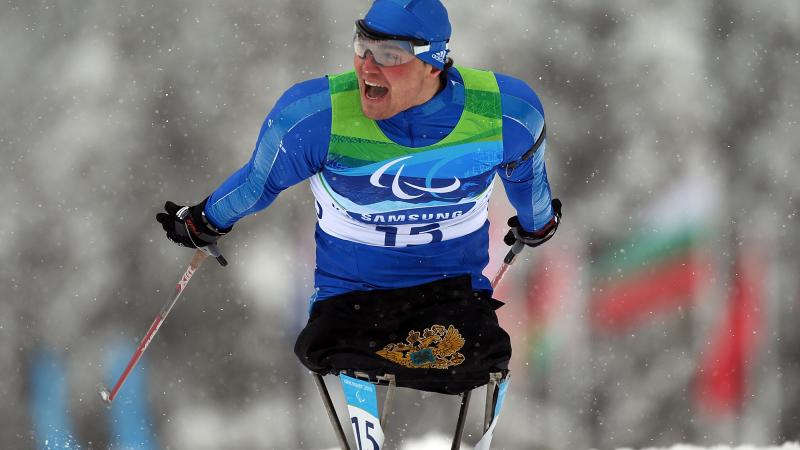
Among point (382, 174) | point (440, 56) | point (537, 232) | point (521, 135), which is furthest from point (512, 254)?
point (440, 56)

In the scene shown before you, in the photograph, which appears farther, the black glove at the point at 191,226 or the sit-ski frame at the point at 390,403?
the black glove at the point at 191,226

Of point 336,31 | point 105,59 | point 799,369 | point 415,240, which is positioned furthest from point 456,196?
point 799,369

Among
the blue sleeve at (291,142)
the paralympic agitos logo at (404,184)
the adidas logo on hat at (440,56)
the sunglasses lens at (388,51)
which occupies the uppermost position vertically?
the sunglasses lens at (388,51)

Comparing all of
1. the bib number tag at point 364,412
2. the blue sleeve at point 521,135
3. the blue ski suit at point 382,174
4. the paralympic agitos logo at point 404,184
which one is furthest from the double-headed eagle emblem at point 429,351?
the blue sleeve at point 521,135

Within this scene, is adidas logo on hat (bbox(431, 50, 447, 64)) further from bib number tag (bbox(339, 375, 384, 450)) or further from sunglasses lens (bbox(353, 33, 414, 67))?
bib number tag (bbox(339, 375, 384, 450))

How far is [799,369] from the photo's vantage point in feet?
19.6

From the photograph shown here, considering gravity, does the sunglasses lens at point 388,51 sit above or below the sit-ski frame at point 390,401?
above

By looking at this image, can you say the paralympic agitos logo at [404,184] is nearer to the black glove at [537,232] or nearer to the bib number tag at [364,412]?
the bib number tag at [364,412]

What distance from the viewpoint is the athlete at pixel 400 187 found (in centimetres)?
346

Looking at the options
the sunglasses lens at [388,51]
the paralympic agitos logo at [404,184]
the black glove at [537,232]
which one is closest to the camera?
the sunglasses lens at [388,51]

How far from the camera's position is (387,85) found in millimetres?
3426

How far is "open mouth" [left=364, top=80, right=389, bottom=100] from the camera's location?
3.43 m

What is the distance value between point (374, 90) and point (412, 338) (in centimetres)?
69

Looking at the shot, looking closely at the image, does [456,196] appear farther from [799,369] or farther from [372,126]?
[799,369]
